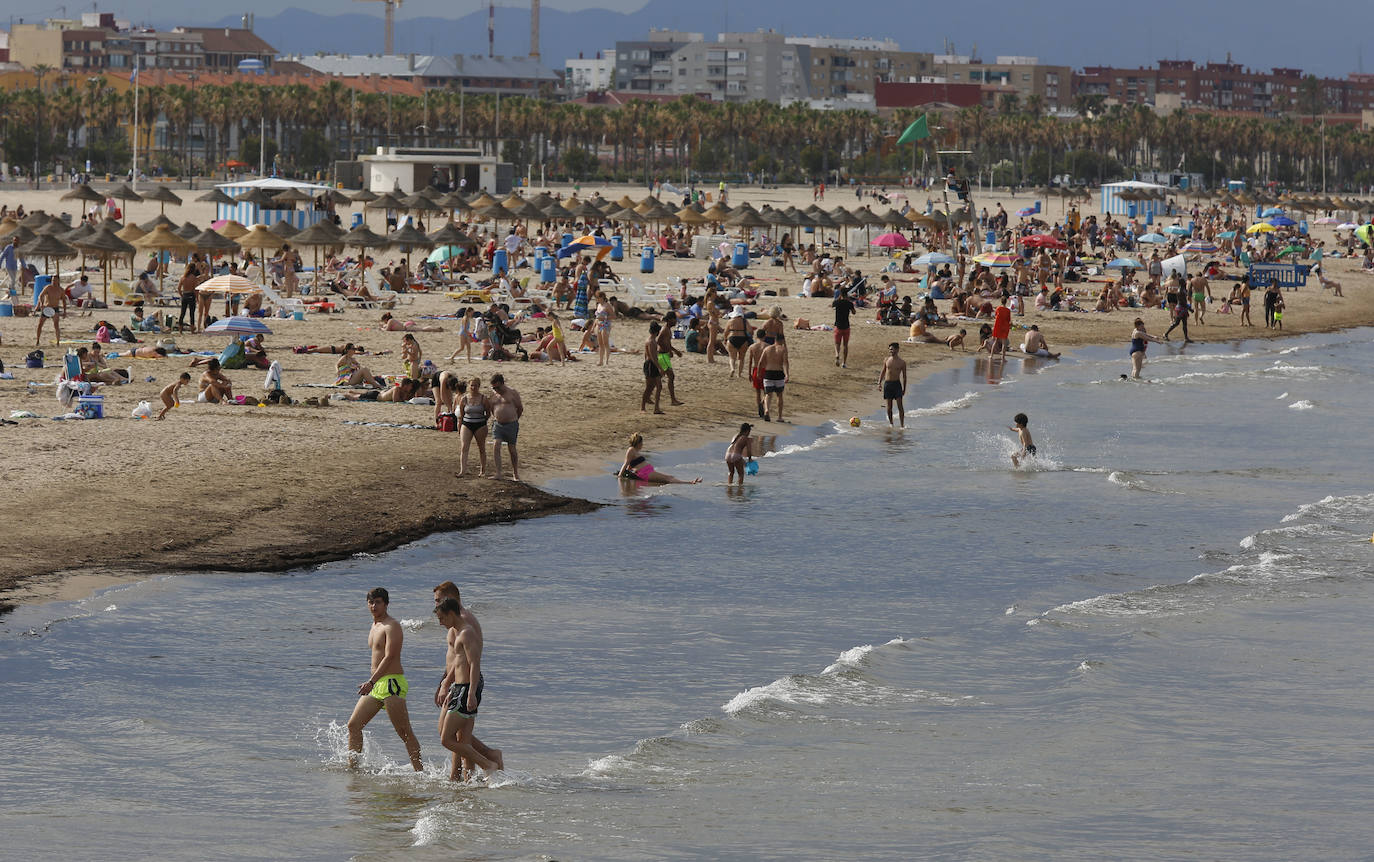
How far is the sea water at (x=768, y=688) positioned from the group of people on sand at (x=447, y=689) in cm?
23

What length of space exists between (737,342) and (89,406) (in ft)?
36.7

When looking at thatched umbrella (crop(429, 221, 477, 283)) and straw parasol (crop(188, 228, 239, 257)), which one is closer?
straw parasol (crop(188, 228, 239, 257))

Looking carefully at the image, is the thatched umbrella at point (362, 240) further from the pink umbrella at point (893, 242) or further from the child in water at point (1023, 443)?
the child in water at point (1023, 443)

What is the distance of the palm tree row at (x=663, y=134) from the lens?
324ft

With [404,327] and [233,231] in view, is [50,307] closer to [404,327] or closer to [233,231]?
[404,327]

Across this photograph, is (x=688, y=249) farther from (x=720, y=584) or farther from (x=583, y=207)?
(x=720, y=584)

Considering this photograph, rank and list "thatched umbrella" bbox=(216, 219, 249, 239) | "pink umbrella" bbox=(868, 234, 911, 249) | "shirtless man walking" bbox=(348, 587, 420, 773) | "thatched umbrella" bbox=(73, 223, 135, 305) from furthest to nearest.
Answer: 1. "pink umbrella" bbox=(868, 234, 911, 249)
2. "thatched umbrella" bbox=(216, 219, 249, 239)
3. "thatched umbrella" bbox=(73, 223, 135, 305)
4. "shirtless man walking" bbox=(348, 587, 420, 773)

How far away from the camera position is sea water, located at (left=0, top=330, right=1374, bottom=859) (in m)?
10.1

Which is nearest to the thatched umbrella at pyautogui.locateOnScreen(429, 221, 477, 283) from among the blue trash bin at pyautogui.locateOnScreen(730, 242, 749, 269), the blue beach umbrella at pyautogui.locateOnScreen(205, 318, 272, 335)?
the blue trash bin at pyautogui.locateOnScreen(730, 242, 749, 269)

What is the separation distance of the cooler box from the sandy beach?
0.28 metres

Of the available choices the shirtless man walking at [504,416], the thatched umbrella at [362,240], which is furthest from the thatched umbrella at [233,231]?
the shirtless man walking at [504,416]

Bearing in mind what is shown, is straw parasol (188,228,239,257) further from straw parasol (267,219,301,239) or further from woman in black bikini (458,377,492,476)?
woman in black bikini (458,377,492,476)

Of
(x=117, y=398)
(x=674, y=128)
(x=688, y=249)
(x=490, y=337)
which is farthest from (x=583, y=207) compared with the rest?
(x=674, y=128)

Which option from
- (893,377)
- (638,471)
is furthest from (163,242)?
(638,471)
